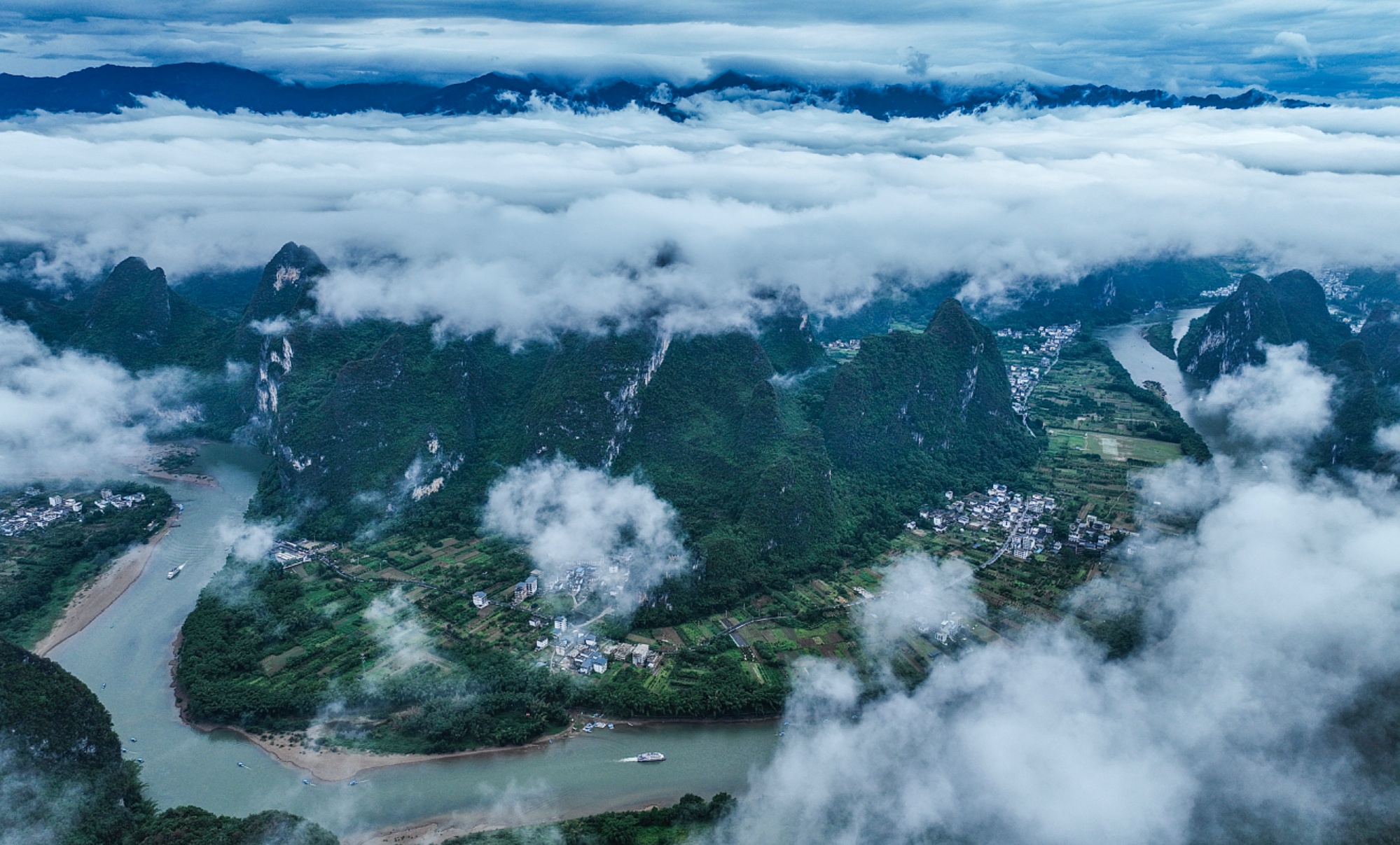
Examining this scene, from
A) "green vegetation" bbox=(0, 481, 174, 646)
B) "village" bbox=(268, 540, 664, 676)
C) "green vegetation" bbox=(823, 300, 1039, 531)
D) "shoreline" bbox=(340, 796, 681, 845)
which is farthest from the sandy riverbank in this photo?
"green vegetation" bbox=(823, 300, 1039, 531)

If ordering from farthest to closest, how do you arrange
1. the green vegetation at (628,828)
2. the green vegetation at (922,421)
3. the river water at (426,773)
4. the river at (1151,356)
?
the river at (1151,356) < the green vegetation at (922,421) < the river water at (426,773) < the green vegetation at (628,828)

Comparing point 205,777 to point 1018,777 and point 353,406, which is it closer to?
point 353,406

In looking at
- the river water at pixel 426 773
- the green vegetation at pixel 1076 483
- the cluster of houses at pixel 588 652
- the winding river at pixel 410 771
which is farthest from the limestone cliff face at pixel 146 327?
the green vegetation at pixel 1076 483

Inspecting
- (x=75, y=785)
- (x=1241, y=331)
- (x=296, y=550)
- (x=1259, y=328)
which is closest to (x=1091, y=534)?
(x=1259, y=328)

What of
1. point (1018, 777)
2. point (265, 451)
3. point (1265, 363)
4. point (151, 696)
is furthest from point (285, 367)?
point (1265, 363)

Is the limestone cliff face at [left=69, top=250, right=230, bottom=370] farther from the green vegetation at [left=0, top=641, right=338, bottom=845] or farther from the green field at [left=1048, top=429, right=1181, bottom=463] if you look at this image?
the green field at [left=1048, top=429, right=1181, bottom=463]

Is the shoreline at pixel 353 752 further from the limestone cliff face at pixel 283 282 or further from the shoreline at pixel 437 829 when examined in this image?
the limestone cliff face at pixel 283 282
